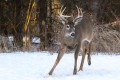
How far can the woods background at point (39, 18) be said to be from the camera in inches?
714

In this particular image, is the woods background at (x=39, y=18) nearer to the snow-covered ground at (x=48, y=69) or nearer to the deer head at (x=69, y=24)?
the snow-covered ground at (x=48, y=69)

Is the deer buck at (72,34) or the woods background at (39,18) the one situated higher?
the deer buck at (72,34)

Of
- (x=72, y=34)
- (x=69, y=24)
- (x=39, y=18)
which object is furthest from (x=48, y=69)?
(x=39, y=18)

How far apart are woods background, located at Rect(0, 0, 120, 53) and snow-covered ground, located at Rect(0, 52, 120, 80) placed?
5892mm

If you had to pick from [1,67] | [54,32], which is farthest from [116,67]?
[54,32]

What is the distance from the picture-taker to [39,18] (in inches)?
775

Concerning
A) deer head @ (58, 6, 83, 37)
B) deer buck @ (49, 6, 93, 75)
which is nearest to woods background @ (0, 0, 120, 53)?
deer buck @ (49, 6, 93, 75)

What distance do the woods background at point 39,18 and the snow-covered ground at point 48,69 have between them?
5.89m

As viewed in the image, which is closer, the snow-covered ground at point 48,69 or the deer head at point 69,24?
the snow-covered ground at point 48,69

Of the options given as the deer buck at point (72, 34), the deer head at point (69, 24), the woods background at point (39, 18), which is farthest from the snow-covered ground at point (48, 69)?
the woods background at point (39, 18)

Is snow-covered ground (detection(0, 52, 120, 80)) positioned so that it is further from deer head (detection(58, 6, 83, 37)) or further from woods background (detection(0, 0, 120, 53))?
woods background (detection(0, 0, 120, 53))

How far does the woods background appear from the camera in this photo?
1814cm

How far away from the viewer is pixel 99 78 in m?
7.68

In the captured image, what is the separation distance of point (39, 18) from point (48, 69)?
10608 mm
